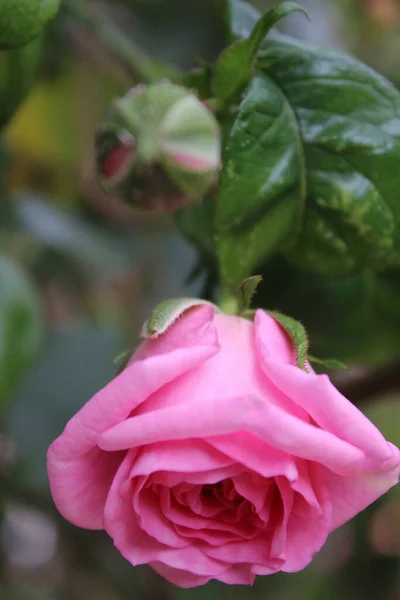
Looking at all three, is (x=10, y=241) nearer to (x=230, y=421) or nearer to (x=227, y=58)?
(x=227, y=58)

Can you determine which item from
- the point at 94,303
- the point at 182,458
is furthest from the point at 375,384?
the point at 94,303

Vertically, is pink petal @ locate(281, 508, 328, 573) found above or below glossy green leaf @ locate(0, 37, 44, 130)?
below

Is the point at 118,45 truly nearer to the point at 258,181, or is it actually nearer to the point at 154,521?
the point at 258,181

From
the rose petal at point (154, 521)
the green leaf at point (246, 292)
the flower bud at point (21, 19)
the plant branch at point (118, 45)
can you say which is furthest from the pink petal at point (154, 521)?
the plant branch at point (118, 45)

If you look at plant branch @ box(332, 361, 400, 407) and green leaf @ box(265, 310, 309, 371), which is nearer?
green leaf @ box(265, 310, 309, 371)

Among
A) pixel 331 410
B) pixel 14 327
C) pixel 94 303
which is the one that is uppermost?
pixel 331 410

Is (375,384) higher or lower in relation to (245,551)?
lower

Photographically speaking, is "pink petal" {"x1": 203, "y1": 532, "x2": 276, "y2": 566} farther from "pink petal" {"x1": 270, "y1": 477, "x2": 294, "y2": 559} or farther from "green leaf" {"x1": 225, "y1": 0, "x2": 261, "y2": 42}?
"green leaf" {"x1": 225, "y1": 0, "x2": 261, "y2": 42}

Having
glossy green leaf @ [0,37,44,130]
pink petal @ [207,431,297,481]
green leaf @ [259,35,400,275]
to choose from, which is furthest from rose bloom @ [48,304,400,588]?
glossy green leaf @ [0,37,44,130]
